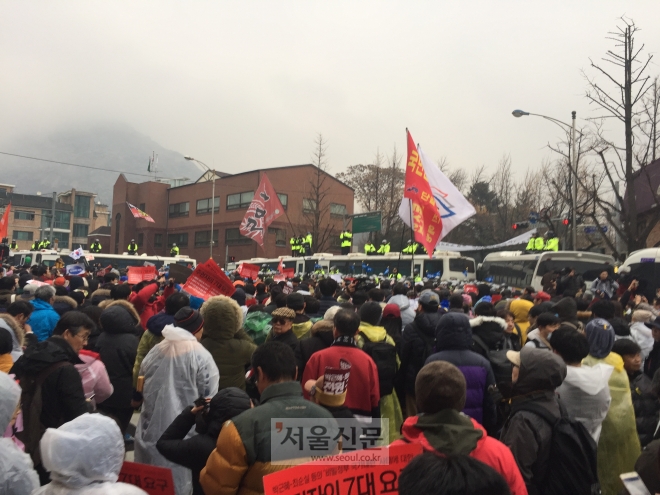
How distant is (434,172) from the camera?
1294 cm

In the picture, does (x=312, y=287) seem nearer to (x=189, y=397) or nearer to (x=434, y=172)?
(x=434, y=172)

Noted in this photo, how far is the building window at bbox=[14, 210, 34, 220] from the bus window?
245 ft

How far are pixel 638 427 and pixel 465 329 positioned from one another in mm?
1648

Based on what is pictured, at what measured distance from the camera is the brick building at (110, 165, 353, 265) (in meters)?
51.5

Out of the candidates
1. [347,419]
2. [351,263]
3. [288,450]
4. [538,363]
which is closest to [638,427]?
[538,363]

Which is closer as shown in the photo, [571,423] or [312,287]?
[571,423]

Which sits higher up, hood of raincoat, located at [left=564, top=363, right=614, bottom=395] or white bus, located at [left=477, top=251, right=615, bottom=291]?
white bus, located at [left=477, top=251, right=615, bottom=291]

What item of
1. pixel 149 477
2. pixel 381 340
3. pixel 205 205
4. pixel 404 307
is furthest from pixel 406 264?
pixel 205 205

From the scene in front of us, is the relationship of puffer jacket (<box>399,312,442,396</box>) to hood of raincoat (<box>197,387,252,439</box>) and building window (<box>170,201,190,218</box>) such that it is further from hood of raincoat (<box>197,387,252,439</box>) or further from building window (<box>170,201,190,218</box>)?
building window (<box>170,201,190,218</box>)

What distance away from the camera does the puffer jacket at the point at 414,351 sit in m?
5.71

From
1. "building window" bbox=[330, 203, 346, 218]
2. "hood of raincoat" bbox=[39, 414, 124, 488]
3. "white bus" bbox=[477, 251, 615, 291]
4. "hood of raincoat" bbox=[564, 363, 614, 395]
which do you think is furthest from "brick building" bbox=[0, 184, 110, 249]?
"hood of raincoat" bbox=[39, 414, 124, 488]

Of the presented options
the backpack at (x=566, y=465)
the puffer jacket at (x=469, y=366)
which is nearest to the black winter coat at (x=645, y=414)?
the puffer jacket at (x=469, y=366)

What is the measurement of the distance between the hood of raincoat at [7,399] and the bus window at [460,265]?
75.7ft

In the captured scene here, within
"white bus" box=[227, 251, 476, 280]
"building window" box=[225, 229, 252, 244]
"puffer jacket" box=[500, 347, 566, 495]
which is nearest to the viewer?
"puffer jacket" box=[500, 347, 566, 495]
